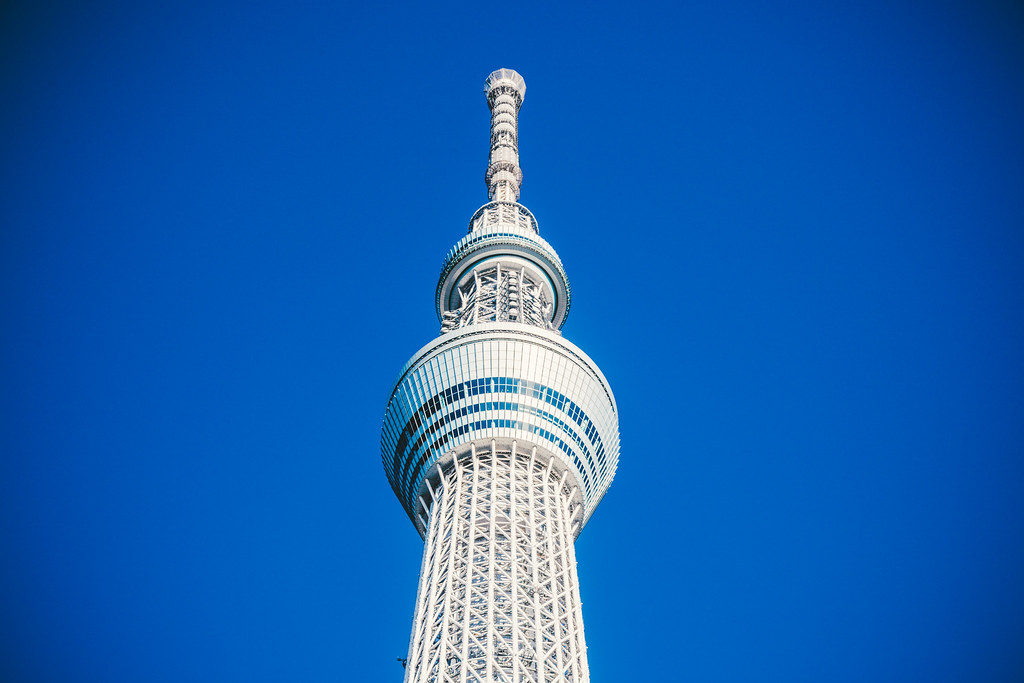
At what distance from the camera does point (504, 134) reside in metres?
103

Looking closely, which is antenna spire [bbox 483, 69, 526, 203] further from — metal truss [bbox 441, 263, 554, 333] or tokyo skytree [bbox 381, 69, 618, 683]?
tokyo skytree [bbox 381, 69, 618, 683]

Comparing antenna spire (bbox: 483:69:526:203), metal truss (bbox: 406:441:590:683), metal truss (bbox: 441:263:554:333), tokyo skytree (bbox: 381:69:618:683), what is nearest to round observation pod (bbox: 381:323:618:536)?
tokyo skytree (bbox: 381:69:618:683)

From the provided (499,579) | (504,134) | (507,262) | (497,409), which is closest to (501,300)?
(507,262)

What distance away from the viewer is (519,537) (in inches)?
2327

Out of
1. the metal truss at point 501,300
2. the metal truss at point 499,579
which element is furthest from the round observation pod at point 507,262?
the metal truss at point 499,579

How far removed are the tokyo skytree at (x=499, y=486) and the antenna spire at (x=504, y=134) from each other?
2451 centimetres

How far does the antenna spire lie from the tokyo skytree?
80.4 feet

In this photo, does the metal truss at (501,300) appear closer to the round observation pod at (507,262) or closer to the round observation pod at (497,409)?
the round observation pod at (507,262)

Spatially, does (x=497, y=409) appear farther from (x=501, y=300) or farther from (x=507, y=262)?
(x=507, y=262)

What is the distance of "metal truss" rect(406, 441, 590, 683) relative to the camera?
51.1m

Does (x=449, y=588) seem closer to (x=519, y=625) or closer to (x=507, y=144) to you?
(x=519, y=625)

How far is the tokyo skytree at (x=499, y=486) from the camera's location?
52188 mm

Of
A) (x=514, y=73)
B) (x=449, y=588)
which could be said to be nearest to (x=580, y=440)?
(x=449, y=588)

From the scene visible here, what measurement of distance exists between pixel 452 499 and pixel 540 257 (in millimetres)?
29179
